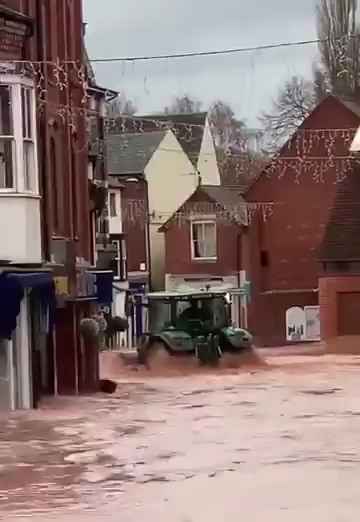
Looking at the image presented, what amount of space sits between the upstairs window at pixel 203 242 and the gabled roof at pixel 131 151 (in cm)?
592

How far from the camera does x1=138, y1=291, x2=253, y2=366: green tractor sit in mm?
39250

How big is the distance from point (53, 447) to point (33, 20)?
10.2 metres

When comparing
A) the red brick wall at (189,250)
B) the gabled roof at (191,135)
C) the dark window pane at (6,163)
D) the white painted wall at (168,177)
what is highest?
the gabled roof at (191,135)

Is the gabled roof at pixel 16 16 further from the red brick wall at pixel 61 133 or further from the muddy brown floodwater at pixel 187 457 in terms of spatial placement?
the muddy brown floodwater at pixel 187 457

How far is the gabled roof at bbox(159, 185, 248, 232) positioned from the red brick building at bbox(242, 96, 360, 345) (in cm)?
154

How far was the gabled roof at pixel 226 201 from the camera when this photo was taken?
209 ft

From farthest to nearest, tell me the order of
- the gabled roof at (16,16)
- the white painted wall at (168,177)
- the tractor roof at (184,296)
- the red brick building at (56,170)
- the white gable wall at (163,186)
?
the white painted wall at (168,177) < the white gable wall at (163,186) < the tractor roof at (184,296) < the red brick building at (56,170) < the gabled roof at (16,16)

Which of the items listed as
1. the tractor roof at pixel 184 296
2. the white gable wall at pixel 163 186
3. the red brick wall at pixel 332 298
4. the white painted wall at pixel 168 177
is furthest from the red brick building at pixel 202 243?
the tractor roof at pixel 184 296

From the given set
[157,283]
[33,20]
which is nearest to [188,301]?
[33,20]

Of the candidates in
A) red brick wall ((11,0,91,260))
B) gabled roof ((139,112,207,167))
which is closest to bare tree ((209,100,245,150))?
gabled roof ((139,112,207,167))

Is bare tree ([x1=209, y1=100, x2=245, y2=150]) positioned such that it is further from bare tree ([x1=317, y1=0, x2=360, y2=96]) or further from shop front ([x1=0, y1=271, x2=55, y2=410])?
shop front ([x1=0, y1=271, x2=55, y2=410])

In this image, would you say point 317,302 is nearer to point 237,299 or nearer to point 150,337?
point 237,299

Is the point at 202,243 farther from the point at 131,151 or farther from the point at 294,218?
the point at 131,151

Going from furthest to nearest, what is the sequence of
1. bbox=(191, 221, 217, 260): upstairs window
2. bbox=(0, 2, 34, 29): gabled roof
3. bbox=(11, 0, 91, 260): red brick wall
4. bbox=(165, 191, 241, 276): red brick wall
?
bbox=(191, 221, 217, 260): upstairs window, bbox=(165, 191, 241, 276): red brick wall, bbox=(11, 0, 91, 260): red brick wall, bbox=(0, 2, 34, 29): gabled roof
